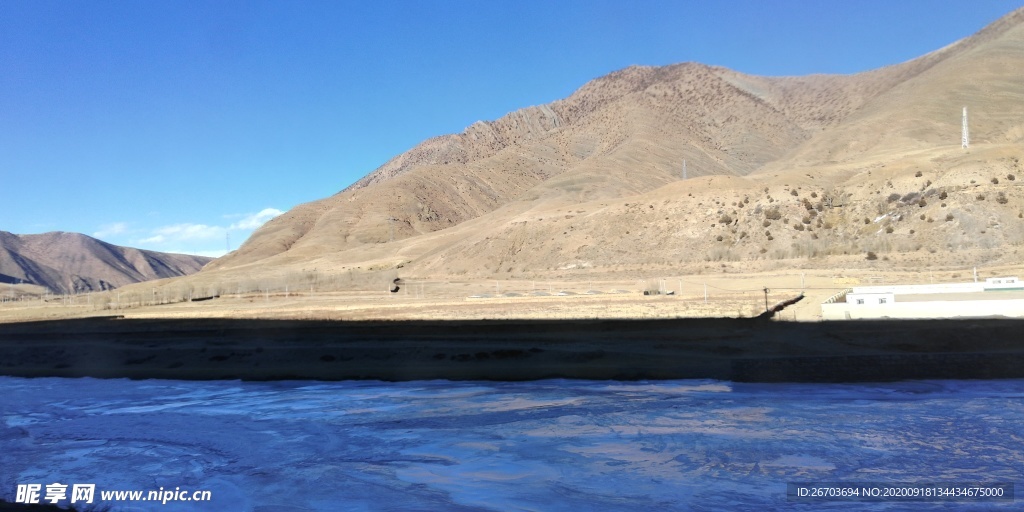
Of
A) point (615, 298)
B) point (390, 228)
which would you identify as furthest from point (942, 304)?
point (390, 228)

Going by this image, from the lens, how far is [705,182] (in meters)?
72.6

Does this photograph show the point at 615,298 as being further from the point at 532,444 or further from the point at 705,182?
the point at 705,182

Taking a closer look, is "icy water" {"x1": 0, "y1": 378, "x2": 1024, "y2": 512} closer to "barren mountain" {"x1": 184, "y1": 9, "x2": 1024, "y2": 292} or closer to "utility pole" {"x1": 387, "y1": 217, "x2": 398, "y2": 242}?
"barren mountain" {"x1": 184, "y1": 9, "x2": 1024, "y2": 292}

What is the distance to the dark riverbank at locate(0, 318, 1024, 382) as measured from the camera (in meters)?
14.4

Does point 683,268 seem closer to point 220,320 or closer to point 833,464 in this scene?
point 220,320

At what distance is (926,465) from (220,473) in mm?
9095

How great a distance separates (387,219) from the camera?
132 meters

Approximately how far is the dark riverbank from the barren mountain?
104 ft

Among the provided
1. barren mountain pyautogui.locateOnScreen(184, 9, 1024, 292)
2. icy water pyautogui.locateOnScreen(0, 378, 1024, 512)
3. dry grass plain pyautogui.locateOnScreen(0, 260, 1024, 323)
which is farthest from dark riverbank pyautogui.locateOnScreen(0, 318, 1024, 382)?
barren mountain pyautogui.locateOnScreen(184, 9, 1024, 292)

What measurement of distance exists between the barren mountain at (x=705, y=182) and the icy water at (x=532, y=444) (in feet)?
122

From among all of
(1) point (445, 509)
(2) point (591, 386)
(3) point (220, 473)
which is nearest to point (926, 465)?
(1) point (445, 509)

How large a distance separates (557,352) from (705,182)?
5948 centimetres

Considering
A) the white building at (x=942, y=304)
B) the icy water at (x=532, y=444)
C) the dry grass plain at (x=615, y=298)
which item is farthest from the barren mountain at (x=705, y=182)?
the icy water at (x=532, y=444)

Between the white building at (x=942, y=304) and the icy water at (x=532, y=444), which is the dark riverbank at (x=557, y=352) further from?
the white building at (x=942, y=304)
